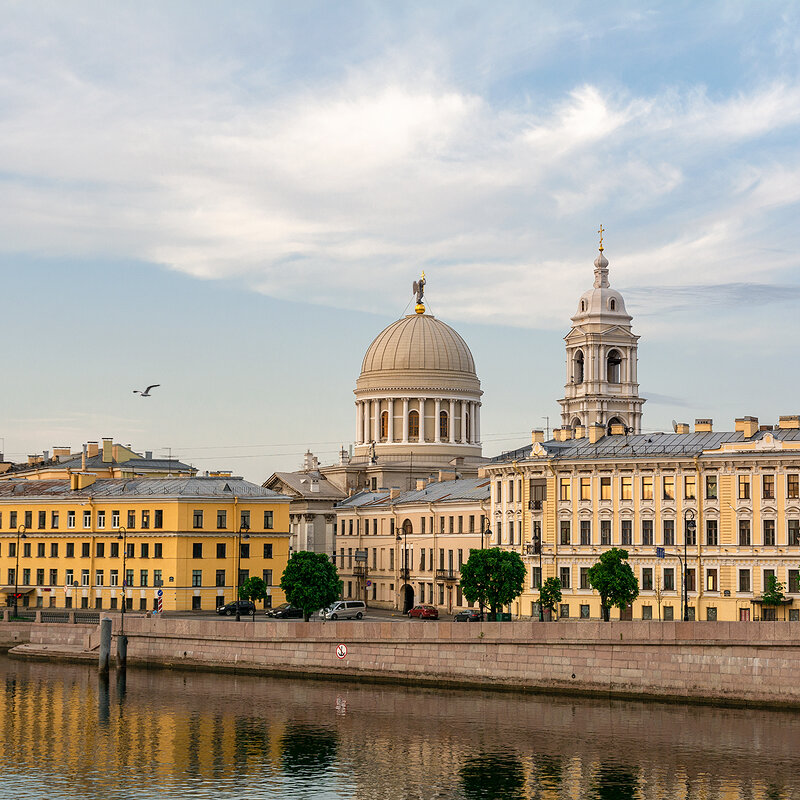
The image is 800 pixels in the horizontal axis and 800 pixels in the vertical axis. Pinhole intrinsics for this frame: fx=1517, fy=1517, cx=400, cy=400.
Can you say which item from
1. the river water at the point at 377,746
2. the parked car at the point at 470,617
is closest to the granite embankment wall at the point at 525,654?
the river water at the point at 377,746

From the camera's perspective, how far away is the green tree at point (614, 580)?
71.2 meters

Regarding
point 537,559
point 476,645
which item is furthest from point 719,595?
point 476,645

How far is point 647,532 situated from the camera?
77.1 meters

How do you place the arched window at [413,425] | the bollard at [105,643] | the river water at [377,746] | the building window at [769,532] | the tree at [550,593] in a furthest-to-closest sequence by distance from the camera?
1. the arched window at [413,425]
2. the tree at [550,593]
3. the building window at [769,532]
4. the bollard at [105,643]
5. the river water at [377,746]

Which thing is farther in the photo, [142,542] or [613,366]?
[613,366]

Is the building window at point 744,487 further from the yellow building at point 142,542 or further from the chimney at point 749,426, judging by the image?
the yellow building at point 142,542

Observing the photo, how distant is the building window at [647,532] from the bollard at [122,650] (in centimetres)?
2630

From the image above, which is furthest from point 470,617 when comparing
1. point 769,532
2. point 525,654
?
point 525,654

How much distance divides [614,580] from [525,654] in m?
11.2

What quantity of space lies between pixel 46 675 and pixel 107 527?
21096mm

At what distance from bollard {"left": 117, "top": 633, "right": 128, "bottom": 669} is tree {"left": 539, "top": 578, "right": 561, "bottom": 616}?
20.3 meters

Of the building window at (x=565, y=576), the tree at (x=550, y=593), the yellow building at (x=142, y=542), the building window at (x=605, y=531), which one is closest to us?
the tree at (x=550, y=593)

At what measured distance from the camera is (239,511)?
8981cm

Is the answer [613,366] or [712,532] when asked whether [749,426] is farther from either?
[613,366]
